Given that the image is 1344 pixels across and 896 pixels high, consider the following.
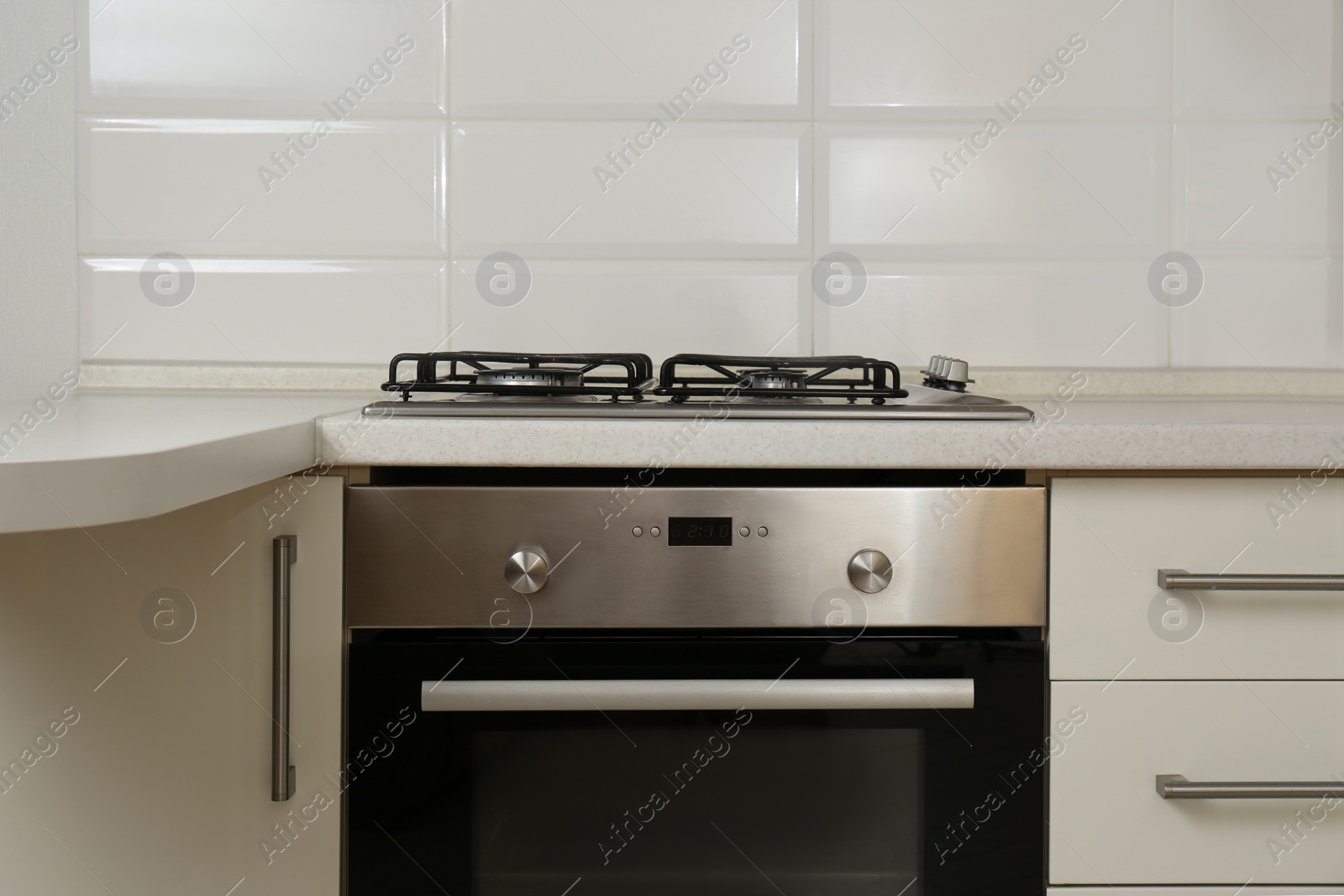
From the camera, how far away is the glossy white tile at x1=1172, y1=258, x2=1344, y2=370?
4.37 ft

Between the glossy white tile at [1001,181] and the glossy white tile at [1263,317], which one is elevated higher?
the glossy white tile at [1001,181]

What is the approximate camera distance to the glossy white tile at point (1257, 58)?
1322 millimetres

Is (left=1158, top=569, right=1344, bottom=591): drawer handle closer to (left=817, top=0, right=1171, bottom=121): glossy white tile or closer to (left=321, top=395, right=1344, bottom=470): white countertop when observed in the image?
(left=321, top=395, right=1344, bottom=470): white countertop

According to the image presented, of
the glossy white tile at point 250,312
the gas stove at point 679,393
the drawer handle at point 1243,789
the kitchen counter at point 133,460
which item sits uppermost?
the glossy white tile at point 250,312

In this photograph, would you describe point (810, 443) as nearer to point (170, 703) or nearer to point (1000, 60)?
point (170, 703)

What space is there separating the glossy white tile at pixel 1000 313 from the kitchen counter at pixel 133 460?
0.85 metres

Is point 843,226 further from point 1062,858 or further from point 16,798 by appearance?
point 16,798

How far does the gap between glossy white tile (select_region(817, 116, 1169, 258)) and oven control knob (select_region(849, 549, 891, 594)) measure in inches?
27.7

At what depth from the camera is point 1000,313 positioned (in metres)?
1.32

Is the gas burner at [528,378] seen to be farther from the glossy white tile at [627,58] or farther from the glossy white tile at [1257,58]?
the glossy white tile at [1257,58]

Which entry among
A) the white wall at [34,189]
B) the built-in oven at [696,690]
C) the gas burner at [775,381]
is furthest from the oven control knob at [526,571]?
the white wall at [34,189]

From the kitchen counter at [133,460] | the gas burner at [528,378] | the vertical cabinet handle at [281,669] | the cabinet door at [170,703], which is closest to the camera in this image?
the kitchen counter at [133,460]

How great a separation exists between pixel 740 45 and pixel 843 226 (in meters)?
0.32

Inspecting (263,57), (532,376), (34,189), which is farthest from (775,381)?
(34,189)
